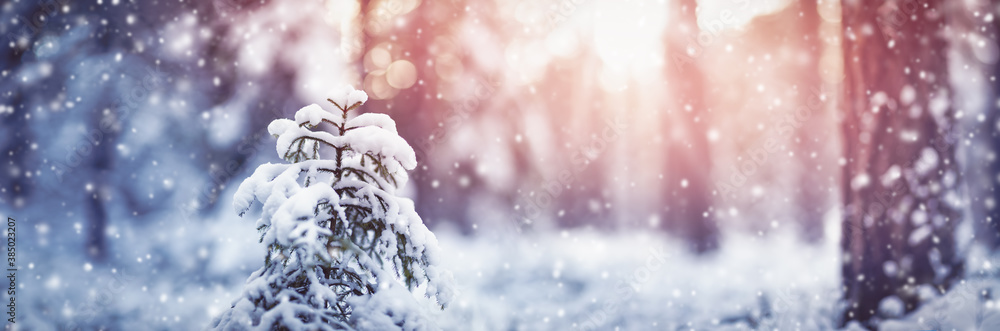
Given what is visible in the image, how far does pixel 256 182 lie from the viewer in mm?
4336

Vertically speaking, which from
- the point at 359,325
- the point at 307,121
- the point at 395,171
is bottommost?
the point at 359,325

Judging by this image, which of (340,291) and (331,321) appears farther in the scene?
(340,291)

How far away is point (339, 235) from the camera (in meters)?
4.60

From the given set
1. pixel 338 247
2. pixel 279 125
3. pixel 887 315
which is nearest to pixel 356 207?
pixel 338 247

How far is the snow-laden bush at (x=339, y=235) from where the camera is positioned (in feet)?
12.9

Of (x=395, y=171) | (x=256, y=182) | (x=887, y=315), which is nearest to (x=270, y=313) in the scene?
(x=256, y=182)

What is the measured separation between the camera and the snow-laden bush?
394 cm

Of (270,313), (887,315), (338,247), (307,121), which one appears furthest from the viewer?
(887,315)

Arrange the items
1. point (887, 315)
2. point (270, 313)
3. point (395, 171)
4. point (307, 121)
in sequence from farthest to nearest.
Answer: point (887, 315)
point (395, 171)
point (307, 121)
point (270, 313)

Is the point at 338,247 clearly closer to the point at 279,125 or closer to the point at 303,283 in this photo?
the point at 303,283

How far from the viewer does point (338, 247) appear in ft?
14.1

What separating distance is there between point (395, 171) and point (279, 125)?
48.1 inches

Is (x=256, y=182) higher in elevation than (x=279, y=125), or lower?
lower

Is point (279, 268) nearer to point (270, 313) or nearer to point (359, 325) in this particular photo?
point (270, 313)
